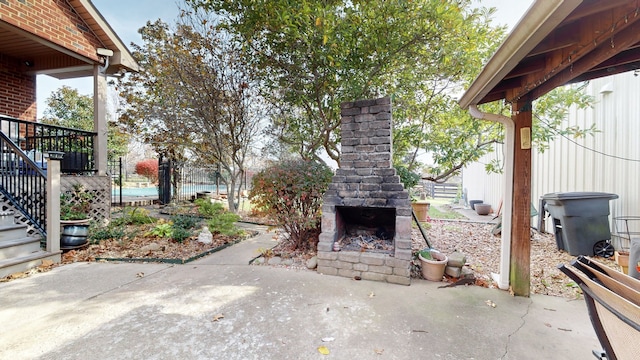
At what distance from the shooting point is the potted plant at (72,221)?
425cm

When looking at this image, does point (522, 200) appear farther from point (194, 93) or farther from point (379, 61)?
point (194, 93)

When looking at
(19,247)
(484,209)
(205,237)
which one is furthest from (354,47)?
(484,209)

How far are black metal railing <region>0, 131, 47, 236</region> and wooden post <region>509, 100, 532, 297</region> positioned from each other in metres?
6.26

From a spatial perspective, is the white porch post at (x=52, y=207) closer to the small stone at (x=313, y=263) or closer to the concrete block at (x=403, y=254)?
the small stone at (x=313, y=263)

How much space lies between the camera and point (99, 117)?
5.78 metres

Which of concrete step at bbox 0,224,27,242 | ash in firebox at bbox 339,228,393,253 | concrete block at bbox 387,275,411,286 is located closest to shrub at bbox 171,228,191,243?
concrete step at bbox 0,224,27,242

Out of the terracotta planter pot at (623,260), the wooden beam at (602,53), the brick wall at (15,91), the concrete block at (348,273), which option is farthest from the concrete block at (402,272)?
the brick wall at (15,91)

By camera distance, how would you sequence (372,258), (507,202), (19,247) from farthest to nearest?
(19,247) < (372,258) < (507,202)

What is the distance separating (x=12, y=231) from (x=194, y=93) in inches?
162

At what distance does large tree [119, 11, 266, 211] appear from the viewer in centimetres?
647

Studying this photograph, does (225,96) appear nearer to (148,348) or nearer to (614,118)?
(148,348)

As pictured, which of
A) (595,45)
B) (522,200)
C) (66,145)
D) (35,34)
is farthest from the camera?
(66,145)

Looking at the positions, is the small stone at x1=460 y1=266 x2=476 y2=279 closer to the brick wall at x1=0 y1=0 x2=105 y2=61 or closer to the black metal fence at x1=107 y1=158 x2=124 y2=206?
the black metal fence at x1=107 y1=158 x2=124 y2=206

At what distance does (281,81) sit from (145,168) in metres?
9.77
